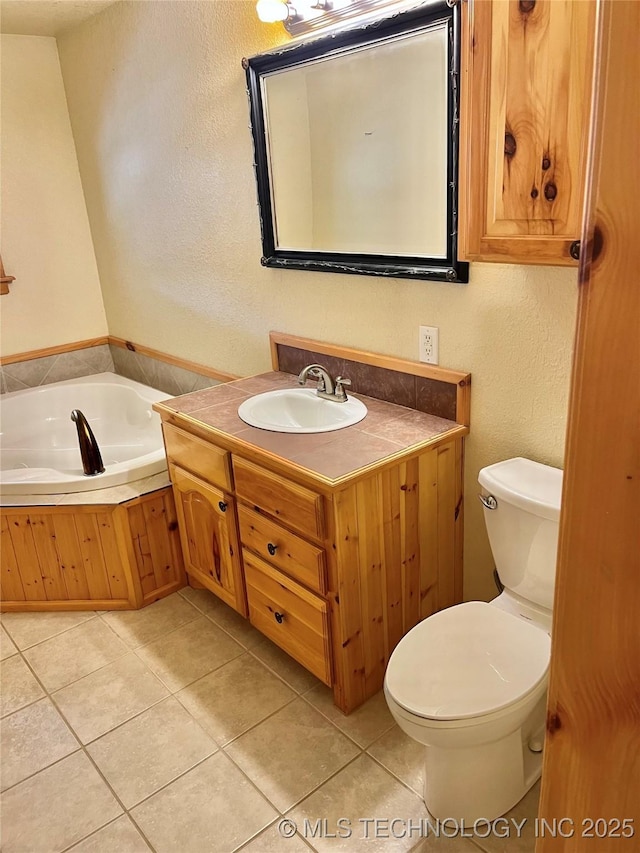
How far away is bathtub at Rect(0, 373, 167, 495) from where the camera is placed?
3.36 meters

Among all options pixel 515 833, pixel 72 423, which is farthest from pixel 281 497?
pixel 72 423

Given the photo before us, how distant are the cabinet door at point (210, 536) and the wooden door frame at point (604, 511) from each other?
1.60 m

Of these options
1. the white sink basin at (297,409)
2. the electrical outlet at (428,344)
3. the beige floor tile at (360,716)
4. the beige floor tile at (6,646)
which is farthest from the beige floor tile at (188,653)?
the electrical outlet at (428,344)

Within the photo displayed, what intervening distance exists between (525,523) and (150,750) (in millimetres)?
1278

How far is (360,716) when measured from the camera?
1961mm

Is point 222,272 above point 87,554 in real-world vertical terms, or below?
above

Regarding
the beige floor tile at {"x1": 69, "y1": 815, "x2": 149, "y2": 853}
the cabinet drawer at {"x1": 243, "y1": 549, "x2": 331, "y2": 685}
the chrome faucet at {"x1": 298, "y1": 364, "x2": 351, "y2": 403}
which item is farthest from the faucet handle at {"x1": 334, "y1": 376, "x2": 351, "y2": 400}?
the beige floor tile at {"x1": 69, "y1": 815, "x2": 149, "y2": 853}

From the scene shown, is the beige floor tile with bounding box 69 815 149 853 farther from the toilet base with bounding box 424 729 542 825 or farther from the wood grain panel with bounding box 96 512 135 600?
the wood grain panel with bounding box 96 512 135 600

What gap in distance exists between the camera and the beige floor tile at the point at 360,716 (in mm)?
1899

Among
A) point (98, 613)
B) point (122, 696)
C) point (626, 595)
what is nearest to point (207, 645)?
point (122, 696)

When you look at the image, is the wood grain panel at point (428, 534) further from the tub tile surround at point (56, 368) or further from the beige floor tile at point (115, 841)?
the tub tile surround at point (56, 368)

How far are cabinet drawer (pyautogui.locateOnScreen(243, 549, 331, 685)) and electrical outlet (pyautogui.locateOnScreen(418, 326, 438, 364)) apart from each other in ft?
2.66

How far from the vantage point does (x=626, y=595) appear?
53cm

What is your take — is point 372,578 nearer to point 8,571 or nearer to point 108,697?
point 108,697
